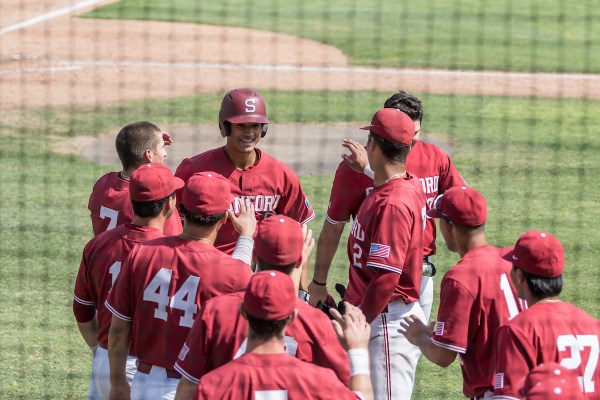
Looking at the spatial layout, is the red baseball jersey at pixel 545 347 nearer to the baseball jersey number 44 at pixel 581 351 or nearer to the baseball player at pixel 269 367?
the baseball jersey number 44 at pixel 581 351

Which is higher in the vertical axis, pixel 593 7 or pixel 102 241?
pixel 593 7

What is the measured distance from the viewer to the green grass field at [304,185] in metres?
6.87

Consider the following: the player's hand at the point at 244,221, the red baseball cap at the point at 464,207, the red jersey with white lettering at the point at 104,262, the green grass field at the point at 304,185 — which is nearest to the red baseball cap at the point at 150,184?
the red jersey with white lettering at the point at 104,262

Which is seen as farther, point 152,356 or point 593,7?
point 593,7

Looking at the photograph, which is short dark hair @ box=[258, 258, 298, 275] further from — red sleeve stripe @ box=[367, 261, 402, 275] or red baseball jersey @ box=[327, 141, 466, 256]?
red baseball jersey @ box=[327, 141, 466, 256]

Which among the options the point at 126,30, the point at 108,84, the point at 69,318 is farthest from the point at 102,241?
the point at 126,30

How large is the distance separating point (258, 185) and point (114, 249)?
115cm

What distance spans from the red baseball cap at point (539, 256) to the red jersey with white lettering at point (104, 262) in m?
1.70

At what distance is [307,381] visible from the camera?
346 centimetres

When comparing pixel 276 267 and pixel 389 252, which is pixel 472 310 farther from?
pixel 276 267

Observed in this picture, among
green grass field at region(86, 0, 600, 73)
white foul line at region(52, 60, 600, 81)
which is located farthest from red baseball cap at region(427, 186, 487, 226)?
green grass field at region(86, 0, 600, 73)

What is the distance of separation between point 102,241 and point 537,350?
2156mm

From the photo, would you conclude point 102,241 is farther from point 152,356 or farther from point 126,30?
point 126,30

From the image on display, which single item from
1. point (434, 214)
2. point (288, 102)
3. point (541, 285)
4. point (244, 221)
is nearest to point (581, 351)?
point (541, 285)
